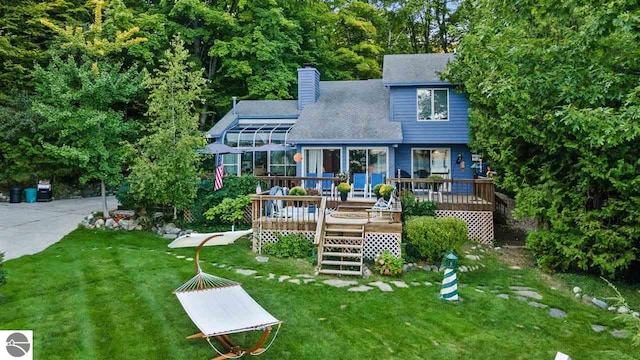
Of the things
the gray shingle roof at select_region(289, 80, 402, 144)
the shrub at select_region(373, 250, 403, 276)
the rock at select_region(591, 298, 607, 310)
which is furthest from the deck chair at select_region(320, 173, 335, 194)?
the rock at select_region(591, 298, 607, 310)

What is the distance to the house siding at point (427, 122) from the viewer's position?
48.1 ft

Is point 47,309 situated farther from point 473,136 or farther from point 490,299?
point 473,136

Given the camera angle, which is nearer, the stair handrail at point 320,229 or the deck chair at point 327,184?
the stair handrail at point 320,229

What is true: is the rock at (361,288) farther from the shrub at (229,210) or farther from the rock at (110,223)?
the rock at (110,223)

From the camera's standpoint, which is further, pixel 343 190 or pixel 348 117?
pixel 348 117

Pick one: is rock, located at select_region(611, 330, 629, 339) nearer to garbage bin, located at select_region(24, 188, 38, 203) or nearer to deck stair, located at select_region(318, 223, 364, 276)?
deck stair, located at select_region(318, 223, 364, 276)

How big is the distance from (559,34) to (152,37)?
17070mm

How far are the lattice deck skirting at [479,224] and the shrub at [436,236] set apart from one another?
256 centimetres

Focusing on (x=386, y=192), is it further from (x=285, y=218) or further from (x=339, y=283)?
(x=339, y=283)

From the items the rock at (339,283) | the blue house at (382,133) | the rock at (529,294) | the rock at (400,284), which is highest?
the blue house at (382,133)

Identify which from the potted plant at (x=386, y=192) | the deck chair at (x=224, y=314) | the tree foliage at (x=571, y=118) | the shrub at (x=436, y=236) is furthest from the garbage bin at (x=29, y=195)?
the tree foliage at (x=571, y=118)

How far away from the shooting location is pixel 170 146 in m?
10.8

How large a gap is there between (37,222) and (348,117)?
10957 millimetres

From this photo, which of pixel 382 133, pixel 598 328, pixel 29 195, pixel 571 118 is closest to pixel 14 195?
pixel 29 195
